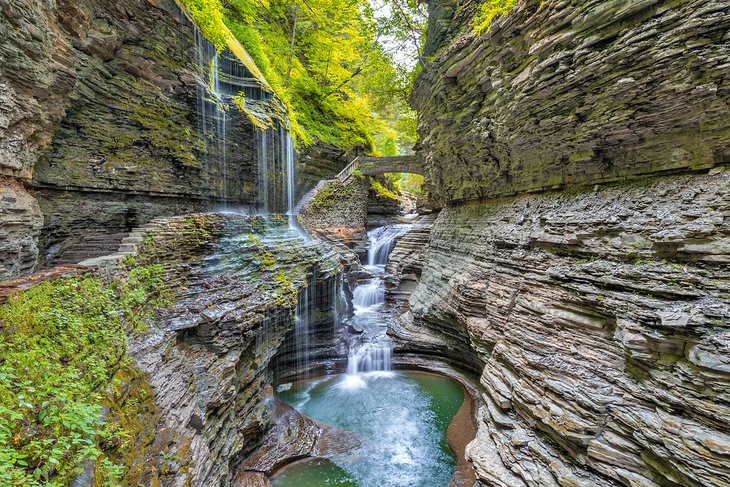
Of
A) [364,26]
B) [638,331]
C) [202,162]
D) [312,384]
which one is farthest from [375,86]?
[638,331]

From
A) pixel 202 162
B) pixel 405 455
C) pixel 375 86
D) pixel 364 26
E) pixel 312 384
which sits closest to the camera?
pixel 405 455

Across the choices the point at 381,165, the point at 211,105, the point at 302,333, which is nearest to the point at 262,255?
the point at 302,333

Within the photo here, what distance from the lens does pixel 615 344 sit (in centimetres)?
525

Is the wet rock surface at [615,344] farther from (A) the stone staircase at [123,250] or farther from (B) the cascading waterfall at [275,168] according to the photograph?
(B) the cascading waterfall at [275,168]

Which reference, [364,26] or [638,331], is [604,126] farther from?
[364,26]

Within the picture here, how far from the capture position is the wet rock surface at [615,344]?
4059 mm

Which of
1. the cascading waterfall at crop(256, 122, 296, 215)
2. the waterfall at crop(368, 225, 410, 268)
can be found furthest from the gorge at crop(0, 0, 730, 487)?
the waterfall at crop(368, 225, 410, 268)

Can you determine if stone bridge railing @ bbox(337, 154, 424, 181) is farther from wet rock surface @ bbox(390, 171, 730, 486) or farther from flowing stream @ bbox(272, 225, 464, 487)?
wet rock surface @ bbox(390, 171, 730, 486)

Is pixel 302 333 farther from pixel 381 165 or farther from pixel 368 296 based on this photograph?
pixel 381 165

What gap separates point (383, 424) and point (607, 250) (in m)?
7.32

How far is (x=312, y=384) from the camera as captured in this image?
10.8 metres

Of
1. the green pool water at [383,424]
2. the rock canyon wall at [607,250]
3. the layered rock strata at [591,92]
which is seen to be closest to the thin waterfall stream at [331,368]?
the green pool water at [383,424]

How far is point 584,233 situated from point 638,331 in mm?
2308

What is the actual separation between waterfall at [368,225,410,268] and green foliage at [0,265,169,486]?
656 inches
